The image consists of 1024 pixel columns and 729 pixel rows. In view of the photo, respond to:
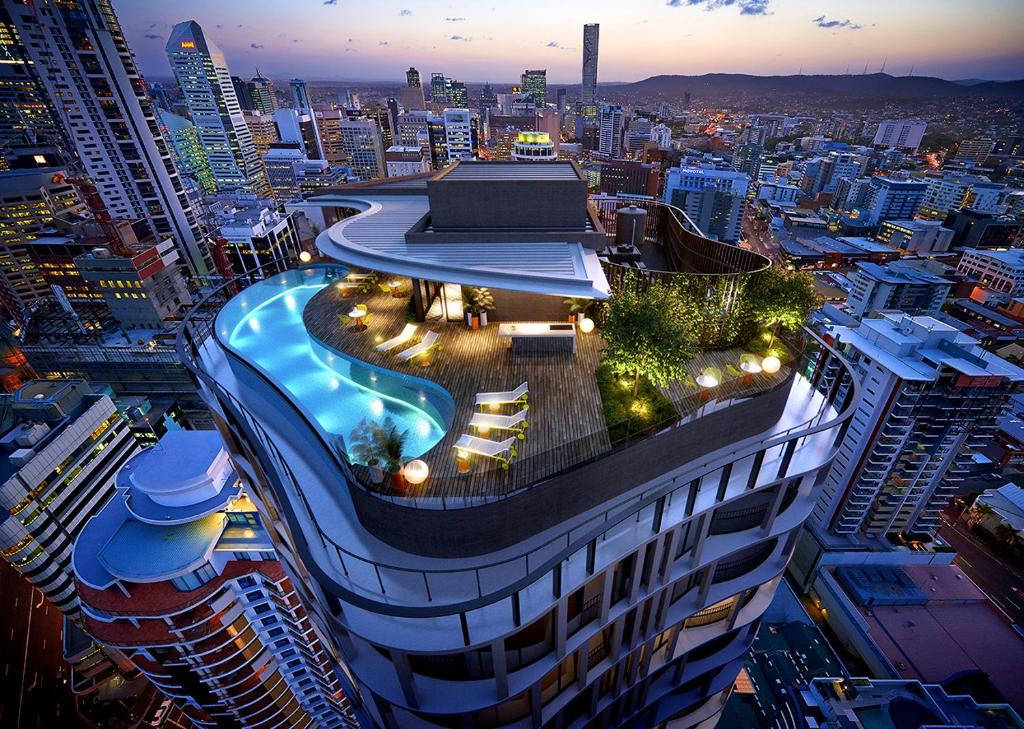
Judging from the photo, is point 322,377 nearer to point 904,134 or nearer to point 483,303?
point 483,303

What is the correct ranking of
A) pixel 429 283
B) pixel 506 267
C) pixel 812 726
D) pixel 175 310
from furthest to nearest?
pixel 175 310, pixel 812 726, pixel 429 283, pixel 506 267

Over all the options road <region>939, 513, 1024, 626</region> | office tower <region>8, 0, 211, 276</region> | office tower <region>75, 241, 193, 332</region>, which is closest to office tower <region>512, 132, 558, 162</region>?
office tower <region>75, 241, 193, 332</region>

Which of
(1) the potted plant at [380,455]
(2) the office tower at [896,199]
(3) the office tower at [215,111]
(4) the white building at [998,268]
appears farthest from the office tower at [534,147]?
(3) the office tower at [215,111]

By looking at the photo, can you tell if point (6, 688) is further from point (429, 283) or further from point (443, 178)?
point (443, 178)

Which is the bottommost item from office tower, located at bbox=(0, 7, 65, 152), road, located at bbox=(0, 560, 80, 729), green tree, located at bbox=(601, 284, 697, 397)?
road, located at bbox=(0, 560, 80, 729)

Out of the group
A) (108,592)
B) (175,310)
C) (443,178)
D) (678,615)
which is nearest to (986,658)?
(678,615)

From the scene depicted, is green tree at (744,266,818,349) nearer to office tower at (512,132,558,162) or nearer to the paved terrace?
the paved terrace

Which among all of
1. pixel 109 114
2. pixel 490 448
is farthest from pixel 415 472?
pixel 109 114
